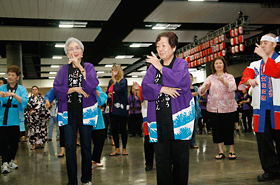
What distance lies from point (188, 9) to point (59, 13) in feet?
14.9

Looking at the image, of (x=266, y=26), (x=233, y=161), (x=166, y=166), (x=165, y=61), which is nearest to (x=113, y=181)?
(x=166, y=166)

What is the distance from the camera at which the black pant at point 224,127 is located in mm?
4699

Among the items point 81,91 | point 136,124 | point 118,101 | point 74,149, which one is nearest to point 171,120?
point 81,91

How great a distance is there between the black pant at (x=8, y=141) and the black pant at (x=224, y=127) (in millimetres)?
3182

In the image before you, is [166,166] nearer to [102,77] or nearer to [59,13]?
[59,13]

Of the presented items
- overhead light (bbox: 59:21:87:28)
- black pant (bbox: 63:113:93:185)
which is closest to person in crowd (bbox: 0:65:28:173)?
black pant (bbox: 63:113:93:185)

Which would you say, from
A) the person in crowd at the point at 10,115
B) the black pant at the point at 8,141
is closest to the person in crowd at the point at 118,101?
the person in crowd at the point at 10,115

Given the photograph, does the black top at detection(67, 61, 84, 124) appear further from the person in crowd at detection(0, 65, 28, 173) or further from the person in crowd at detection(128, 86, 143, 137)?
the person in crowd at detection(128, 86, 143, 137)

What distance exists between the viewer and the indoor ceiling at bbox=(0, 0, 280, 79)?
9.43m

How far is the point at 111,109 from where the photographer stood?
17.5 ft

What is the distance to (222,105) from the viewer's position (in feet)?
15.4

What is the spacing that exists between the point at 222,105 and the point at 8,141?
339 centimetres

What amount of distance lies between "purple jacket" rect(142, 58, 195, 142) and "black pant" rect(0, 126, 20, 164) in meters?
2.80

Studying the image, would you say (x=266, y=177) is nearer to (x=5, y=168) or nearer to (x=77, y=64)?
(x=77, y=64)
